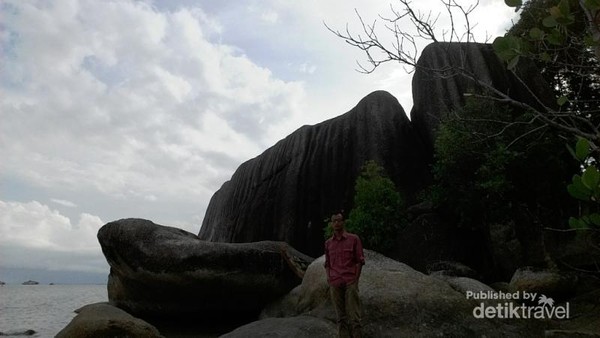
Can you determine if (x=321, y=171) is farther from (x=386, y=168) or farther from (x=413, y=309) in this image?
(x=413, y=309)

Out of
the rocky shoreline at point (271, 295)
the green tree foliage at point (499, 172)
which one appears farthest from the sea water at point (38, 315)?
the green tree foliage at point (499, 172)

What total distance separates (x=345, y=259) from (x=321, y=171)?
13137mm

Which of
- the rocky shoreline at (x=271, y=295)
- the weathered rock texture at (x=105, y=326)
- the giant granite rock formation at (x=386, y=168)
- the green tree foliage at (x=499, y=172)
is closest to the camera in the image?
the rocky shoreline at (x=271, y=295)

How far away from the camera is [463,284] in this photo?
9570mm

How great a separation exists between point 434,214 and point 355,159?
4.72 metres

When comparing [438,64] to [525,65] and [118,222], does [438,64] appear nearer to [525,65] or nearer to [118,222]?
[525,65]

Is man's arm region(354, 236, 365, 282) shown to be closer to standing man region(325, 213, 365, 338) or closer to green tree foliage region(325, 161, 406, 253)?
standing man region(325, 213, 365, 338)

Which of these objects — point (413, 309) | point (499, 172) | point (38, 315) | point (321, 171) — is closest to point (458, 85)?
point (499, 172)

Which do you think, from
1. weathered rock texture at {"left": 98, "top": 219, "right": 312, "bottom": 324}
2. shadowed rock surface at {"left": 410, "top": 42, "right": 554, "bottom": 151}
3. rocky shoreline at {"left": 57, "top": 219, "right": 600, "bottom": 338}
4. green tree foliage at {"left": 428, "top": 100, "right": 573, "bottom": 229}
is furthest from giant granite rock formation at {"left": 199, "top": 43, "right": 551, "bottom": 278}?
weathered rock texture at {"left": 98, "top": 219, "right": 312, "bottom": 324}

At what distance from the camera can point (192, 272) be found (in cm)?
1314

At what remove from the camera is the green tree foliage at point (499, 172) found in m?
13.0

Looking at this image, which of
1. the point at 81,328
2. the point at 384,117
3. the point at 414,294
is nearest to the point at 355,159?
the point at 384,117

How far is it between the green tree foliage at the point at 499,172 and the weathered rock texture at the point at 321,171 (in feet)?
12.5

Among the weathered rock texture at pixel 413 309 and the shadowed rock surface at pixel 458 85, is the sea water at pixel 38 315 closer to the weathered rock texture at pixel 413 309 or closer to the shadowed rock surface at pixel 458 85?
the weathered rock texture at pixel 413 309
